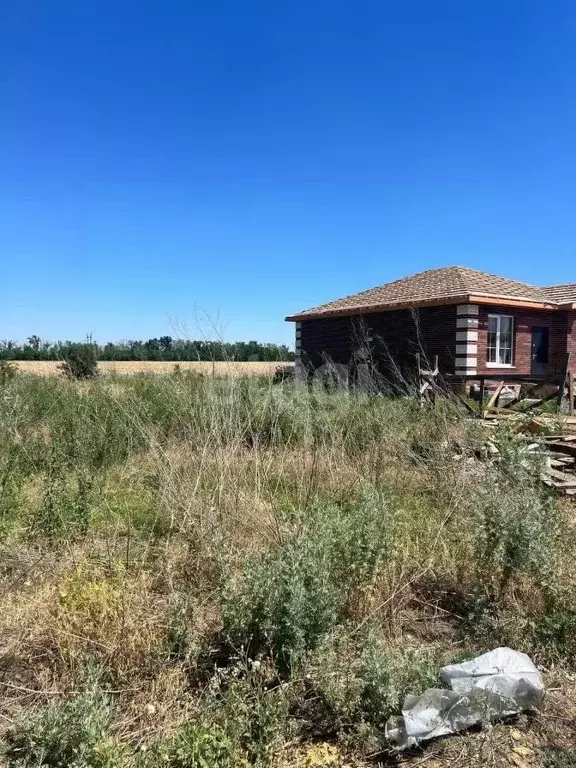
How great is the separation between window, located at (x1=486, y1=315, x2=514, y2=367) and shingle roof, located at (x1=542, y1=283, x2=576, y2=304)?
7.05 feet

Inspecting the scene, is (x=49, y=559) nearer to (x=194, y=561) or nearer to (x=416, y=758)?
(x=194, y=561)

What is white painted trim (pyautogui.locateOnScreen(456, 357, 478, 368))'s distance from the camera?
530 inches

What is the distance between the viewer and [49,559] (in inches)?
119

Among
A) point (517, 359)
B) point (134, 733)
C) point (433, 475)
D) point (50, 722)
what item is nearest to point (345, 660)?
point (134, 733)

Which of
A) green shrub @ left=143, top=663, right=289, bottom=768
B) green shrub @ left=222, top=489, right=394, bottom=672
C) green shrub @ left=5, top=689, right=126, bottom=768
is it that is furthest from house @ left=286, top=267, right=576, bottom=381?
green shrub @ left=5, top=689, right=126, bottom=768

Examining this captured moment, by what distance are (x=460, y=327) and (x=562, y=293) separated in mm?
5918

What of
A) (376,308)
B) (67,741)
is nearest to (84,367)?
(67,741)

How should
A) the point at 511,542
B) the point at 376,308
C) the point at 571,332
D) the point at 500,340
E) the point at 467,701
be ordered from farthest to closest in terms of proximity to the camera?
the point at 571,332, the point at 376,308, the point at 500,340, the point at 511,542, the point at 467,701

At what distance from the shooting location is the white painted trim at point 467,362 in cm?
1345

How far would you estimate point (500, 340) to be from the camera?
14727 millimetres

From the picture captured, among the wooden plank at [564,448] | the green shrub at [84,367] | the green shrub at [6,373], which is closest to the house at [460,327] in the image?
the green shrub at [84,367]

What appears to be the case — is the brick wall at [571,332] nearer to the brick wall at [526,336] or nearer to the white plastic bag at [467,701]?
the brick wall at [526,336]

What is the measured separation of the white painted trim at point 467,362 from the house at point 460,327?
3cm

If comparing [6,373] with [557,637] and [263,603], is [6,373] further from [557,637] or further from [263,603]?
[557,637]
